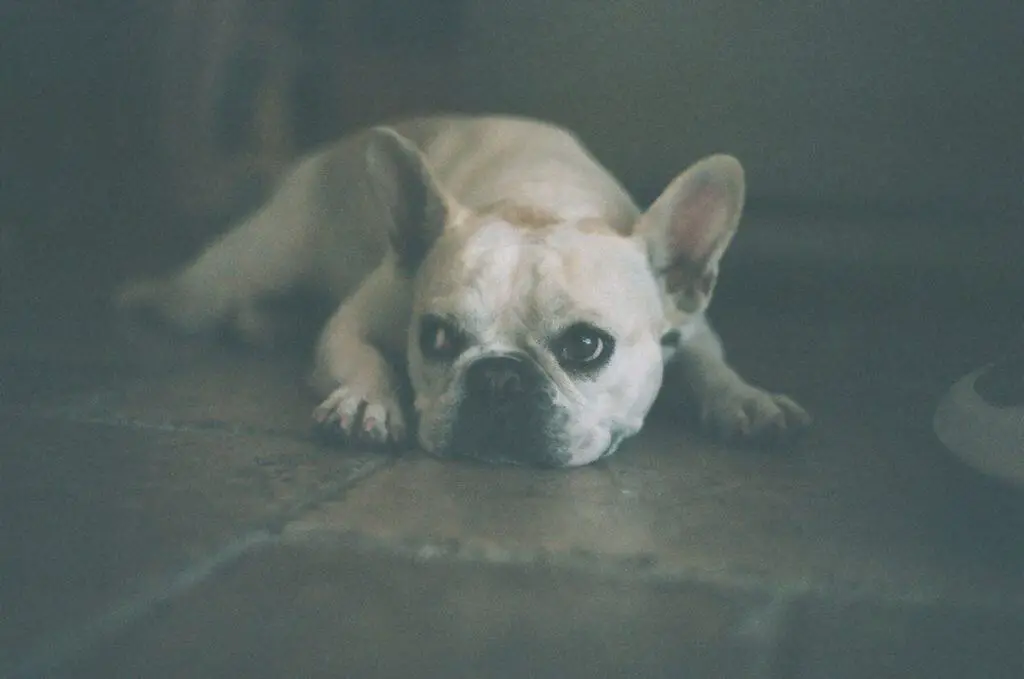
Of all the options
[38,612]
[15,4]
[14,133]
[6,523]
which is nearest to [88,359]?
[14,133]

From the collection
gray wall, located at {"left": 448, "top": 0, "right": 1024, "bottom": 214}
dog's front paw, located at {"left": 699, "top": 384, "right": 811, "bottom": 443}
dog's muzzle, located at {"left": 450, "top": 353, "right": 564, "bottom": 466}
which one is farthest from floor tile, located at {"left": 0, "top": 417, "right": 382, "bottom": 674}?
gray wall, located at {"left": 448, "top": 0, "right": 1024, "bottom": 214}

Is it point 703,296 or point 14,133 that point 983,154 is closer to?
point 703,296

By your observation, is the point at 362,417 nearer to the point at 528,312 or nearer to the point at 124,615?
the point at 528,312

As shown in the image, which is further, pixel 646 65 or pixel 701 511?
pixel 646 65

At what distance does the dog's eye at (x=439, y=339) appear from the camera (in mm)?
1119

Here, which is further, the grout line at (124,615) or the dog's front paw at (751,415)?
the dog's front paw at (751,415)

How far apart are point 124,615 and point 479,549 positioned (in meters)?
0.27

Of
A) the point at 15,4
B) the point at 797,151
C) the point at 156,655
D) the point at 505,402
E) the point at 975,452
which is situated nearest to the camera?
the point at 156,655

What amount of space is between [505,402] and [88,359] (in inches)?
26.3

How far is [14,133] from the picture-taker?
130 centimetres

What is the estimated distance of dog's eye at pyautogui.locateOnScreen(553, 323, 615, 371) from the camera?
3.59 ft

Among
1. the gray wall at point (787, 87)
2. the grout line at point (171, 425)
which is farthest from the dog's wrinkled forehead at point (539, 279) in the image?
the gray wall at point (787, 87)

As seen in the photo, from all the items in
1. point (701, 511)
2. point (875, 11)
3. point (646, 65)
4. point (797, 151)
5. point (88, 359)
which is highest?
point (875, 11)

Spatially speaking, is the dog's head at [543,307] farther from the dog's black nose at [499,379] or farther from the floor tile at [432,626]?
the floor tile at [432,626]
